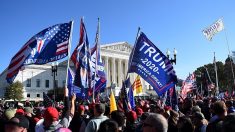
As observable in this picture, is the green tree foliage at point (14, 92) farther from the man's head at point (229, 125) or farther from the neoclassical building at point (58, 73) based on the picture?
the man's head at point (229, 125)

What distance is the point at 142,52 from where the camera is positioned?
980 cm

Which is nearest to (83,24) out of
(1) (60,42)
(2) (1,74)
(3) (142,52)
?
(1) (60,42)

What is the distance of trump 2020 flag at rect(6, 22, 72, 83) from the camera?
9.80 m

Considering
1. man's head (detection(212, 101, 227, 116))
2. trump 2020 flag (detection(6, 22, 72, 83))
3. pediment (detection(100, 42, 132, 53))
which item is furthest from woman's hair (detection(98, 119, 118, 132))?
pediment (detection(100, 42, 132, 53))

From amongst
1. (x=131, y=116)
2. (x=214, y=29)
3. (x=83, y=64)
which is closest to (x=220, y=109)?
(x=131, y=116)

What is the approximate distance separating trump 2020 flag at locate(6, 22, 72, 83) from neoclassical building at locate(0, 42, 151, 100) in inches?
2675

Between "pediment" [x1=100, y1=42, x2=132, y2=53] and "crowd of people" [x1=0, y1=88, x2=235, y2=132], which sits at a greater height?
"pediment" [x1=100, y1=42, x2=132, y2=53]

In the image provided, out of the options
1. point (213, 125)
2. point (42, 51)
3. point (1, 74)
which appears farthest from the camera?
point (1, 74)

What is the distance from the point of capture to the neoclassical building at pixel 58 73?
86.9 metres

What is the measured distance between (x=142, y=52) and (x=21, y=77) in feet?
267

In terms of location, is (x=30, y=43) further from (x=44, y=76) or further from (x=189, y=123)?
(x=44, y=76)

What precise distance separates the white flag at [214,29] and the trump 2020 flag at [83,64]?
52.4ft

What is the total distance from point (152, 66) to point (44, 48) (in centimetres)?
335

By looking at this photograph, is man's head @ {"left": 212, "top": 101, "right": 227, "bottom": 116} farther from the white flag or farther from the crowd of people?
the white flag
